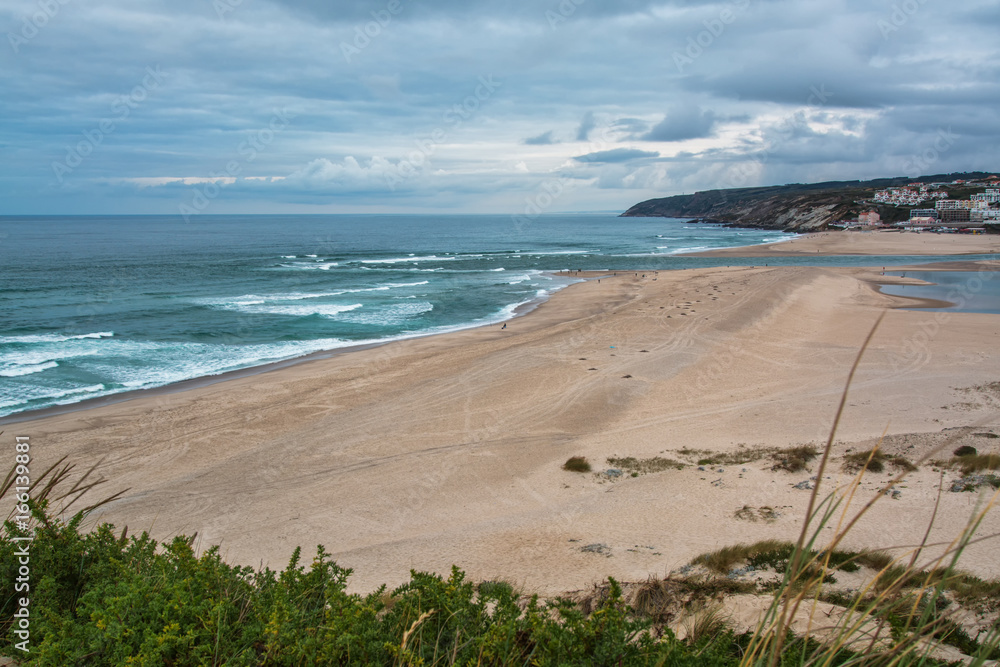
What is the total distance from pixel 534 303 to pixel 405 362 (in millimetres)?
15735

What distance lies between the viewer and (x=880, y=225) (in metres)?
103

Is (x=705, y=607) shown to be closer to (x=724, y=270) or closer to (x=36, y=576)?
(x=36, y=576)

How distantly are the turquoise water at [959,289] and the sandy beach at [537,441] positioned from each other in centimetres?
740

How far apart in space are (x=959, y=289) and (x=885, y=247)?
37.3 metres

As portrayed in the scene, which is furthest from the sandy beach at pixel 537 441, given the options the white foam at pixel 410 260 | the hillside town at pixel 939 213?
the hillside town at pixel 939 213

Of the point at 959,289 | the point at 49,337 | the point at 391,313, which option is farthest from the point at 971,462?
the point at 959,289

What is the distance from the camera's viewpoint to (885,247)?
2709 inches

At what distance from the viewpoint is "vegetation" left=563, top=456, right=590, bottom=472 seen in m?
11.0

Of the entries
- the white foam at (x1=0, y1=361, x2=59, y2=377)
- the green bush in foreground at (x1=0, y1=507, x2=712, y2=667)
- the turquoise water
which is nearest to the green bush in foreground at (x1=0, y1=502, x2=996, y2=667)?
the green bush in foreground at (x1=0, y1=507, x2=712, y2=667)

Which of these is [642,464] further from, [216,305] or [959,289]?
[959,289]

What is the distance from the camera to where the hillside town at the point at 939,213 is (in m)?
95.9

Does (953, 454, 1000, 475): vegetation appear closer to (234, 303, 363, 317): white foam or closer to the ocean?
the ocean

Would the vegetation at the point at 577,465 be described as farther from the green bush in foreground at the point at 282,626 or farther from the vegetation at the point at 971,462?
the green bush in foreground at the point at 282,626

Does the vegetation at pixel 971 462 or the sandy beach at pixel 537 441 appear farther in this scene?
the vegetation at pixel 971 462
